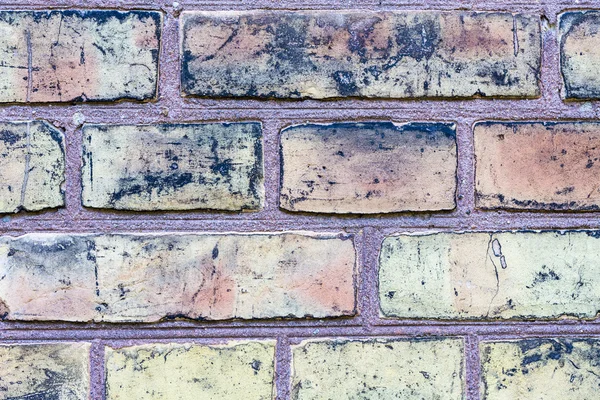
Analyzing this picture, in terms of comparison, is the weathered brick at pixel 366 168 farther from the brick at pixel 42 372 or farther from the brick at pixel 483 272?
the brick at pixel 42 372

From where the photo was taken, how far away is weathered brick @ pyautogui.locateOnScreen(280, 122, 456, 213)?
60 centimetres

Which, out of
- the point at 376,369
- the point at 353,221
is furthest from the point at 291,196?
the point at 376,369

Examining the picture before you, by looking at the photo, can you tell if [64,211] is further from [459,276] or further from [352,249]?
[459,276]

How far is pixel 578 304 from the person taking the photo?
62 centimetres

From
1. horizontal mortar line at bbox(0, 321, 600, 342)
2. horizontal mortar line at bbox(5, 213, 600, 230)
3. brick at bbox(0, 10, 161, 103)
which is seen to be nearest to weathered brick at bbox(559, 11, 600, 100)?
horizontal mortar line at bbox(5, 213, 600, 230)

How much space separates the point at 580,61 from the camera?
0.62 metres

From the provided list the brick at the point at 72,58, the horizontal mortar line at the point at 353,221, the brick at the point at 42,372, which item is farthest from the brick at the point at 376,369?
the brick at the point at 72,58

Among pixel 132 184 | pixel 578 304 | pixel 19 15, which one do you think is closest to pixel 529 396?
pixel 578 304

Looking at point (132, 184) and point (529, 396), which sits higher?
point (132, 184)

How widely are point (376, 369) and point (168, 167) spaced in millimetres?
306

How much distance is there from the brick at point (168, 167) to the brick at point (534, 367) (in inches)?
12.1

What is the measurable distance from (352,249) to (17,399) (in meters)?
0.39

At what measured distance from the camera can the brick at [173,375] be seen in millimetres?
610

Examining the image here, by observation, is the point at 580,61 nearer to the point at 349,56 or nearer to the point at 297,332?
the point at 349,56
